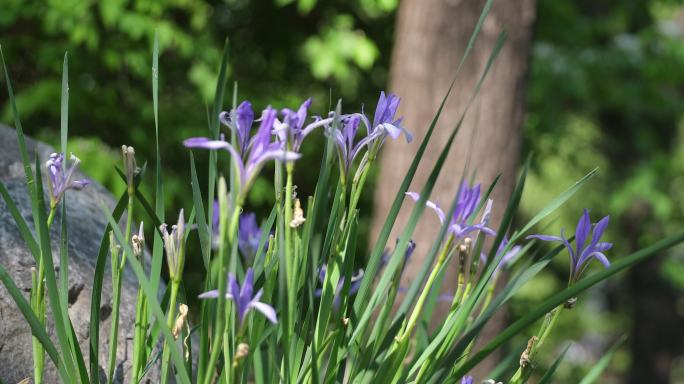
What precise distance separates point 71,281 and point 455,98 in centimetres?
211

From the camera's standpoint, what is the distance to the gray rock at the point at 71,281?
1540mm

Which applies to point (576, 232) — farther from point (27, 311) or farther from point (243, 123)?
point (27, 311)

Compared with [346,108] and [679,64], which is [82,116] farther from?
[679,64]

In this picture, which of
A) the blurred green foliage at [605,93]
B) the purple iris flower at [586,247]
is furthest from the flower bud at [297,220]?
the blurred green foliage at [605,93]

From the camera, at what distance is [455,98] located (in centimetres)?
342

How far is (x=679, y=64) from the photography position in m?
5.70

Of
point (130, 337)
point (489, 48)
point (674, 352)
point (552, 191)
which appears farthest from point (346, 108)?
point (552, 191)

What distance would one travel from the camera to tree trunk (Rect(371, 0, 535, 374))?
3389 millimetres

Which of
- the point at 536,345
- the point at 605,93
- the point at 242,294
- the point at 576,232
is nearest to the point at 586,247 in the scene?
the point at 576,232

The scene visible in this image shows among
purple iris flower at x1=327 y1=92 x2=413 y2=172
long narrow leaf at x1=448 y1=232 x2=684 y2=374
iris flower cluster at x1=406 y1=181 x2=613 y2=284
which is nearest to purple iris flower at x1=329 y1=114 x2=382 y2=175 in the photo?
purple iris flower at x1=327 y1=92 x2=413 y2=172

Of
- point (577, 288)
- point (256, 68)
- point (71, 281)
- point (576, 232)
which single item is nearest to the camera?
point (577, 288)

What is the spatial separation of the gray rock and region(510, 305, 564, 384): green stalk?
724mm

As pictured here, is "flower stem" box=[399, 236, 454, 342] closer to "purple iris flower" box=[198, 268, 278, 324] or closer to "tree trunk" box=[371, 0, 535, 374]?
"purple iris flower" box=[198, 268, 278, 324]

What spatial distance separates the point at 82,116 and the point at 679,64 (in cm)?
409
